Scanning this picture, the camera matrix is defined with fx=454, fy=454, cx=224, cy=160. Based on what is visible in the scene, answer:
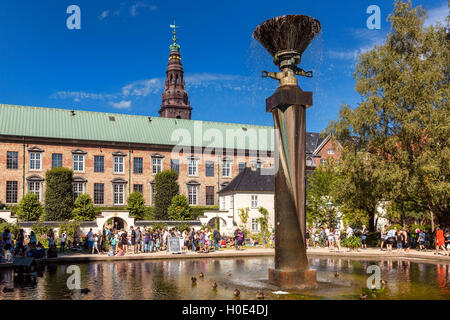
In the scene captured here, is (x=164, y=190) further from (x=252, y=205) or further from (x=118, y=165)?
(x=252, y=205)

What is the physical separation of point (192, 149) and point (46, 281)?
49367 millimetres

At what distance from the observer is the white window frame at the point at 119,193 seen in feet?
192

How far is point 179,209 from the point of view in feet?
176

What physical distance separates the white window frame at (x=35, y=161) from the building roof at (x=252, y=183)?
74.4 feet

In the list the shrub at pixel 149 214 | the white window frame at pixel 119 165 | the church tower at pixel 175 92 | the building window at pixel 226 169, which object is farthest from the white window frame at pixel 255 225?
the church tower at pixel 175 92

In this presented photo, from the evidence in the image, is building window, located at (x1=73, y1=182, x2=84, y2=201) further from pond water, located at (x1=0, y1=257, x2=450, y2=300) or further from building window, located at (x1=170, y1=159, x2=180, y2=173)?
pond water, located at (x1=0, y1=257, x2=450, y2=300)

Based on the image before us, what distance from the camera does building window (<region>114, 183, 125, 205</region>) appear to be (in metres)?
58.4

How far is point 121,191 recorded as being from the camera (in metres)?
59.0

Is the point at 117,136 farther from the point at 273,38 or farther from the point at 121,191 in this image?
the point at 273,38

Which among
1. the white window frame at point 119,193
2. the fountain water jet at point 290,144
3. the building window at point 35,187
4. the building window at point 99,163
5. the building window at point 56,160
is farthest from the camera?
the white window frame at point 119,193

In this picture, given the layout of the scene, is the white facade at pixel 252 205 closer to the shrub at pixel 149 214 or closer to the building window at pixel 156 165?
the shrub at pixel 149 214

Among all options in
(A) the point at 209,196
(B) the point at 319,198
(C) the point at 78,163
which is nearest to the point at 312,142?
(A) the point at 209,196

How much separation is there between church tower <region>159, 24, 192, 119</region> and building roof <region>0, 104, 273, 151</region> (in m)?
36.8
